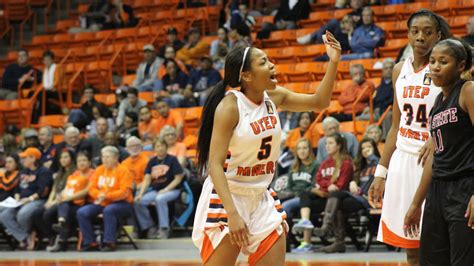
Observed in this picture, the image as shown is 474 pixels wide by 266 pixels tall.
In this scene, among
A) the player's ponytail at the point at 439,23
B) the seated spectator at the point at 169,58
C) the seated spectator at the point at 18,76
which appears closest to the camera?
the player's ponytail at the point at 439,23

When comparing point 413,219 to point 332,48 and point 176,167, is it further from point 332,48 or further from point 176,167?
point 176,167

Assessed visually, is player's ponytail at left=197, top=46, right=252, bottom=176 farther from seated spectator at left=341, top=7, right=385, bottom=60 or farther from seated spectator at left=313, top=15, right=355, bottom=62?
seated spectator at left=313, top=15, right=355, bottom=62

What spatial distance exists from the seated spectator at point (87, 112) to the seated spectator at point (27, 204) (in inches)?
89.8

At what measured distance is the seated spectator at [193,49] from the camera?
16859 millimetres

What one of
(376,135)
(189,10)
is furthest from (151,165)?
(189,10)

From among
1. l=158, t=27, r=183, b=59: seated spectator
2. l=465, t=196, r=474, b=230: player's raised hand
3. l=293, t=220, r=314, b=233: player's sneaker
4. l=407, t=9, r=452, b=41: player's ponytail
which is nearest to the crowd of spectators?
l=293, t=220, r=314, b=233: player's sneaker

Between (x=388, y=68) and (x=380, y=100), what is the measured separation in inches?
17.9

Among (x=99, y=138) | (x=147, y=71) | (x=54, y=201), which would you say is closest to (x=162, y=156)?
(x=54, y=201)

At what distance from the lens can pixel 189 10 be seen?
62.0 ft

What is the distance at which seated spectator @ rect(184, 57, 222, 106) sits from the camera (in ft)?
49.0

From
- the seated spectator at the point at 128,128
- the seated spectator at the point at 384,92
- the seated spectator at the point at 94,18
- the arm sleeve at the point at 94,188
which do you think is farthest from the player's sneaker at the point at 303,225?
the seated spectator at the point at 94,18

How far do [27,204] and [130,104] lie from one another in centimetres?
286

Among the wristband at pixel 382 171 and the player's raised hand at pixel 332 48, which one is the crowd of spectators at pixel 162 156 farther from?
the player's raised hand at pixel 332 48

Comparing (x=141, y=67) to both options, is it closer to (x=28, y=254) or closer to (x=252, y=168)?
(x=28, y=254)
